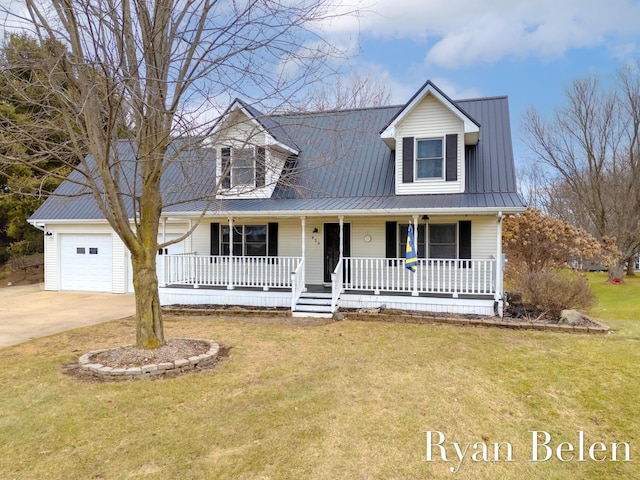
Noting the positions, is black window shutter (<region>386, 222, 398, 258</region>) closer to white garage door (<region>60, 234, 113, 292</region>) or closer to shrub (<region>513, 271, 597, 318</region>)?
shrub (<region>513, 271, 597, 318</region>)

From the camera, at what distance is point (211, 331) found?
9070 mm

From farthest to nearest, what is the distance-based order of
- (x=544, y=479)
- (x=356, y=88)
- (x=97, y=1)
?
(x=356, y=88) → (x=97, y=1) → (x=544, y=479)

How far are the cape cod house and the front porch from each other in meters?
0.03

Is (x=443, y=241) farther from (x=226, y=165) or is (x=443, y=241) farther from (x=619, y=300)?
(x=619, y=300)

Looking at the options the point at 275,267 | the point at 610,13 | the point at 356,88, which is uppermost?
the point at 610,13

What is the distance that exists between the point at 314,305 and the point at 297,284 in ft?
2.42

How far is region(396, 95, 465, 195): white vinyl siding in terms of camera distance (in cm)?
1155

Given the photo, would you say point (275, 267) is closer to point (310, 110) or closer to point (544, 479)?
point (310, 110)

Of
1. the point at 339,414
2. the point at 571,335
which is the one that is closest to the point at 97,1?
the point at 339,414

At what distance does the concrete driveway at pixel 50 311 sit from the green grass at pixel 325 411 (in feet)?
5.33

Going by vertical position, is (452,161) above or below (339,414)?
above

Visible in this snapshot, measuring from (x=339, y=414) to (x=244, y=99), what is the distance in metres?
4.82

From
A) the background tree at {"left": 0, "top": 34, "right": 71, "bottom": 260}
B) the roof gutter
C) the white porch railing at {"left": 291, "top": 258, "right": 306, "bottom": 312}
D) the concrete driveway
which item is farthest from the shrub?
the concrete driveway

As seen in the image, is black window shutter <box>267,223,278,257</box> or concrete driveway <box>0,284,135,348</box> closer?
concrete driveway <box>0,284,135,348</box>
